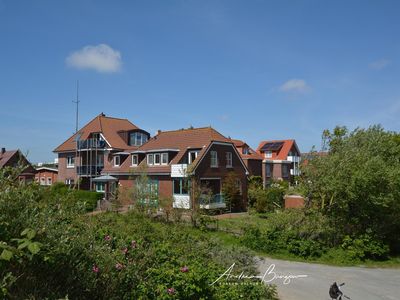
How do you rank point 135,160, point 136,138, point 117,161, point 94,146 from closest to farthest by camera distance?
1. point 135,160
2. point 117,161
3. point 94,146
4. point 136,138

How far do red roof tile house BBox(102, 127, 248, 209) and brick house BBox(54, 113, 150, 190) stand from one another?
5.04 metres

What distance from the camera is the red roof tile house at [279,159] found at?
57188mm

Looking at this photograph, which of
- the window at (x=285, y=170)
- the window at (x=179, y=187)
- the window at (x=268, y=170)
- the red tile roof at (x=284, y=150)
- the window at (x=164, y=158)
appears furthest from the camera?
the red tile roof at (x=284, y=150)

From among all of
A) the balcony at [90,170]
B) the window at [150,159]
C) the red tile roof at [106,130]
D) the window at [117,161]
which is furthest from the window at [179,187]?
the balcony at [90,170]

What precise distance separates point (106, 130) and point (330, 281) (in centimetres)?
3795

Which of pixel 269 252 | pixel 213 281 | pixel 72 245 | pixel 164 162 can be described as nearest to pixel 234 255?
pixel 213 281

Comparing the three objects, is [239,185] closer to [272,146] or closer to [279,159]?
[279,159]

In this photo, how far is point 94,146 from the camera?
45562 millimetres

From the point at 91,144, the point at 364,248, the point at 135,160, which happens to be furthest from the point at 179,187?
→ the point at 364,248

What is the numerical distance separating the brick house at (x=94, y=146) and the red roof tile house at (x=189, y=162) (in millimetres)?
5037

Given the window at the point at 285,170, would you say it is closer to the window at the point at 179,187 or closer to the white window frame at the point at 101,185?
the window at the point at 179,187

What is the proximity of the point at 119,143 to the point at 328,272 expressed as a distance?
112ft

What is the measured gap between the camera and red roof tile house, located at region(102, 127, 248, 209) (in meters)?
35.4

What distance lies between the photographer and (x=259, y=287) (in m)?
8.12
